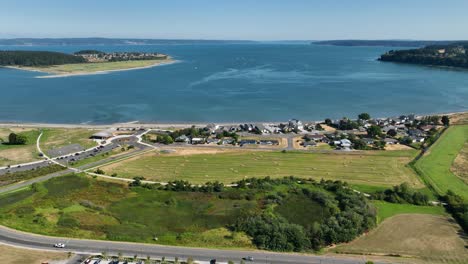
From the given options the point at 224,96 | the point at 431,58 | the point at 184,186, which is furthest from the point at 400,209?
the point at 431,58

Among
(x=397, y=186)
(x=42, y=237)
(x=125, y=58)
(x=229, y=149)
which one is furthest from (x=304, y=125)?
(x=125, y=58)

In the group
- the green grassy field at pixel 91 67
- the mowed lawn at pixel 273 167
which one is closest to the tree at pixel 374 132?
the mowed lawn at pixel 273 167

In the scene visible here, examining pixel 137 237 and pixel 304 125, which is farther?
pixel 304 125

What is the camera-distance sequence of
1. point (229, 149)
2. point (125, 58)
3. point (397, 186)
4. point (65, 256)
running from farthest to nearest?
point (125, 58) < point (229, 149) < point (397, 186) < point (65, 256)

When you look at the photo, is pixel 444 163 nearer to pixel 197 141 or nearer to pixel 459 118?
pixel 459 118

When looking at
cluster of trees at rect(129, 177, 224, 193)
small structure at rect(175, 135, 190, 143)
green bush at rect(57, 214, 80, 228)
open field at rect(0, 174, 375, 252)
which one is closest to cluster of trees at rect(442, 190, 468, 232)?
open field at rect(0, 174, 375, 252)

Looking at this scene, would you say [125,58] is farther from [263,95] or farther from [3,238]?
[3,238]

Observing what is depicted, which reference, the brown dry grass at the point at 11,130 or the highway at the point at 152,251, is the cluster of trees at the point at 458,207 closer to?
the highway at the point at 152,251
